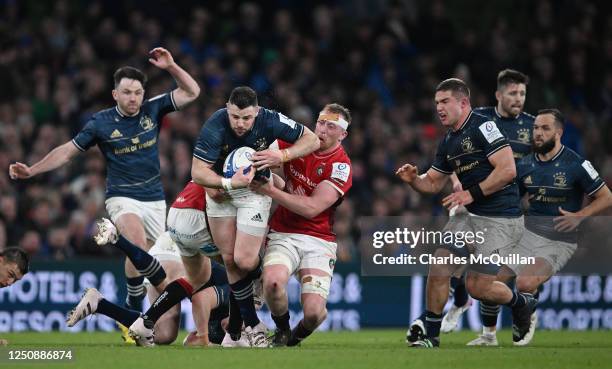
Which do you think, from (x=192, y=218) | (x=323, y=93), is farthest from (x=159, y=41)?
(x=192, y=218)

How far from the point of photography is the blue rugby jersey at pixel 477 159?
35.3 ft

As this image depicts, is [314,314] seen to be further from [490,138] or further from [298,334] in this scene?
[490,138]

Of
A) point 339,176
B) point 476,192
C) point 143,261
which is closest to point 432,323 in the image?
point 476,192

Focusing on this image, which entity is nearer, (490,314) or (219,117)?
(219,117)

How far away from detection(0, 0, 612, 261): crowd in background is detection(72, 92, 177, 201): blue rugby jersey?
348cm

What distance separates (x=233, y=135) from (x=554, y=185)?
3.69 metres

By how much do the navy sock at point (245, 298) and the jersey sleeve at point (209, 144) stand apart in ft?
3.58

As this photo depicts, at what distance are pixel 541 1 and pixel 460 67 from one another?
2.68 m

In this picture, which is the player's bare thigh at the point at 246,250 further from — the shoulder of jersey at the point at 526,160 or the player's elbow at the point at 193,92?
the shoulder of jersey at the point at 526,160

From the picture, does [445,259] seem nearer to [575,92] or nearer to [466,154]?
[466,154]

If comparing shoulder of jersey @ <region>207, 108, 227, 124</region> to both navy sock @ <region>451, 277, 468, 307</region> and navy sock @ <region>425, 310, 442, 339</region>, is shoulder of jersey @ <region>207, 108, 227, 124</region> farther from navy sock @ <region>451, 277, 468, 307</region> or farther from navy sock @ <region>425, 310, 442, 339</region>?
navy sock @ <region>451, 277, 468, 307</region>

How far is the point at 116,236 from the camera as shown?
10.5 m

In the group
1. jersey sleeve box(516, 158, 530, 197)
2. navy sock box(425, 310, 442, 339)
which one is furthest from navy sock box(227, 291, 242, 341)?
jersey sleeve box(516, 158, 530, 197)

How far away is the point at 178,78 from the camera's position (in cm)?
1211
